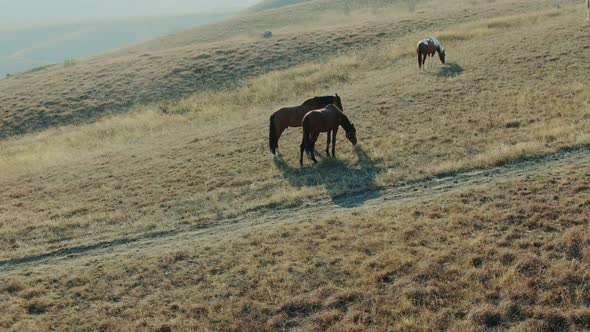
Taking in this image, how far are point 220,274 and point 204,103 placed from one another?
24.9m

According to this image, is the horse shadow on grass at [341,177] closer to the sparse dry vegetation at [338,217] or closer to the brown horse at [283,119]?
the sparse dry vegetation at [338,217]

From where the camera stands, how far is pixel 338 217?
13109 mm

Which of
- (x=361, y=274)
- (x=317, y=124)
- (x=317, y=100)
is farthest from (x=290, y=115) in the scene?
(x=361, y=274)

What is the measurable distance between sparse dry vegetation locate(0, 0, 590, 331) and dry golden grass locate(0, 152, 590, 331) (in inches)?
1.6

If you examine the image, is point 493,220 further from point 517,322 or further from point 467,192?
point 517,322

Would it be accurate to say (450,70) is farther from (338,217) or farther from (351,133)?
(338,217)

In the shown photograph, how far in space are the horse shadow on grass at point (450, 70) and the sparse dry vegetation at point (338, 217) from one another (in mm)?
124

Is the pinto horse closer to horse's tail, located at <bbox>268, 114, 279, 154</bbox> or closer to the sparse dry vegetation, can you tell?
the sparse dry vegetation

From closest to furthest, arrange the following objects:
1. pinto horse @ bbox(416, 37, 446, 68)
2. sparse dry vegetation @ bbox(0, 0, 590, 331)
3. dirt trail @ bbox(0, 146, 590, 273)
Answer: sparse dry vegetation @ bbox(0, 0, 590, 331) → dirt trail @ bbox(0, 146, 590, 273) → pinto horse @ bbox(416, 37, 446, 68)

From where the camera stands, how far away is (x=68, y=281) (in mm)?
11570

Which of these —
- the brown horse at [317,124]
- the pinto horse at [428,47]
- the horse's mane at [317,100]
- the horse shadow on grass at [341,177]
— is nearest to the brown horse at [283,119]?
the horse's mane at [317,100]

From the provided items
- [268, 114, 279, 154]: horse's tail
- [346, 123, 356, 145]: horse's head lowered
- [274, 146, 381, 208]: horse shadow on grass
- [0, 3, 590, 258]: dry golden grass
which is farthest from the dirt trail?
[268, 114, 279, 154]: horse's tail

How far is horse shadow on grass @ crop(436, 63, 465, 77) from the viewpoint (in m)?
26.7

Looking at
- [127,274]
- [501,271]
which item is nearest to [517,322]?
[501,271]
